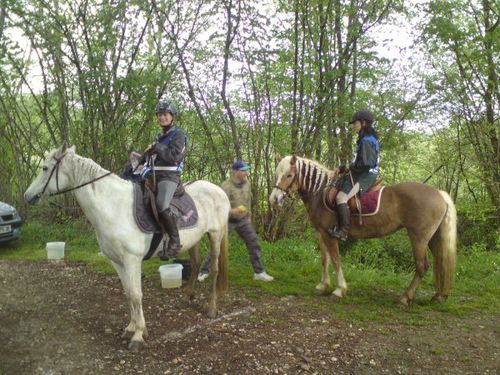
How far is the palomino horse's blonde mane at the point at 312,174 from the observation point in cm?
535

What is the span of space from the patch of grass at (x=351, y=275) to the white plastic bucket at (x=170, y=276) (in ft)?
2.56

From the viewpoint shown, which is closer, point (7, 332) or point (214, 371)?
point (214, 371)

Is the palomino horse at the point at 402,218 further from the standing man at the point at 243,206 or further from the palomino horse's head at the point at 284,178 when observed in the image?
the standing man at the point at 243,206

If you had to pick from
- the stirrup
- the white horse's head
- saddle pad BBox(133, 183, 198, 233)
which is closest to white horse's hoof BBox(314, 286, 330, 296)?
the stirrup

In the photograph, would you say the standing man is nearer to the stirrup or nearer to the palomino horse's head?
the palomino horse's head

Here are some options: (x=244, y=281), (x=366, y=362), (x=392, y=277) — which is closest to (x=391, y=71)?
(x=392, y=277)

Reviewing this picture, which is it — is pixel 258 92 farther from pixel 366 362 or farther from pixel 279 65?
pixel 366 362

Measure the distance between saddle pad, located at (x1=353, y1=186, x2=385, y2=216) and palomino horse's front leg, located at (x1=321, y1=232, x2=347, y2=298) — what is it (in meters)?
0.60

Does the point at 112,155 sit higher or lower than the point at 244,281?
higher

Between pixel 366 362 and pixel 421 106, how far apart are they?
6.59 meters

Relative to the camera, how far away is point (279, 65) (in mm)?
7355

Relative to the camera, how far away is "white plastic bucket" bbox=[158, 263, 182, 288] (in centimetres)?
Answer: 556

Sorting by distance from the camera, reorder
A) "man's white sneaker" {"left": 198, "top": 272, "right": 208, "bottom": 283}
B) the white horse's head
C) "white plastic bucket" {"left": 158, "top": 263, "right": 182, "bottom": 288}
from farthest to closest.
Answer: "man's white sneaker" {"left": 198, "top": 272, "right": 208, "bottom": 283}, "white plastic bucket" {"left": 158, "top": 263, "right": 182, "bottom": 288}, the white horse's head

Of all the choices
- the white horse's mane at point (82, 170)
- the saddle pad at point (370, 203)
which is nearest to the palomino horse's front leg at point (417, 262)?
the saddle pad at point (370, 203)
